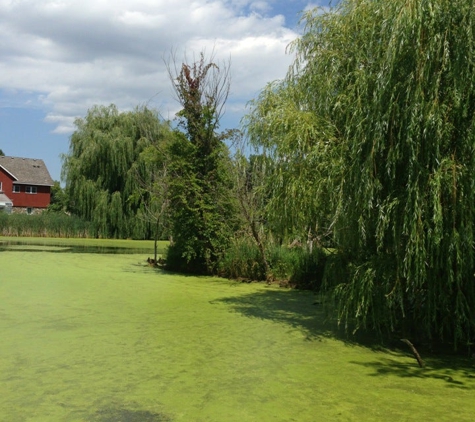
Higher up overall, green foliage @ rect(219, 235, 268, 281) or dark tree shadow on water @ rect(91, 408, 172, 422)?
green foliage @ rect(219, 235, 268, 281)

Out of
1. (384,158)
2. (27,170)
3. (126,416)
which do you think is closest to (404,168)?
(384,158)

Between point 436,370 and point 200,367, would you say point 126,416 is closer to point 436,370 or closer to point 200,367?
point 200,367

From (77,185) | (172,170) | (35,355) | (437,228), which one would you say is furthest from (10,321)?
(77,185)

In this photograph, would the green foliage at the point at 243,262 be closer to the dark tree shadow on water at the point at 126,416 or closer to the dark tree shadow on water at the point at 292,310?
the dark tree shadow on water at the point at 292,310

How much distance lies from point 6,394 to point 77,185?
23.9 metres

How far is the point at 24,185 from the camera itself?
41656 mm

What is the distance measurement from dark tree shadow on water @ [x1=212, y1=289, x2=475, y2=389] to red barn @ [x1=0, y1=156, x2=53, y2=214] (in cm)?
3315

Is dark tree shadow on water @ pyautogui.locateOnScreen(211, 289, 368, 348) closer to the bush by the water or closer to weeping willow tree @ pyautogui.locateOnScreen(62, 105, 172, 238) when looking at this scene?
the bush by the water

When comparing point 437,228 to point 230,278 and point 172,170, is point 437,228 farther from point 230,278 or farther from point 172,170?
point 172,170

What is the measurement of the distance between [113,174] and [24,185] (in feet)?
55.0

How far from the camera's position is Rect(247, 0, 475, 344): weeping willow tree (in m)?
5.75

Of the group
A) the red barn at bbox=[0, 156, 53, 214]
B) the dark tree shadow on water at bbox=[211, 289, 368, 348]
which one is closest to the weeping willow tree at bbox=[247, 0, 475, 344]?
the dark tree shadow on water at bbox=[211, 289, 368, 348]

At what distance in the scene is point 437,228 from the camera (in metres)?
Result: 5.62

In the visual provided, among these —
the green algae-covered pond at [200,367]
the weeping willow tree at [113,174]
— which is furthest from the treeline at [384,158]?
the weeping willow tree at [113,174]
